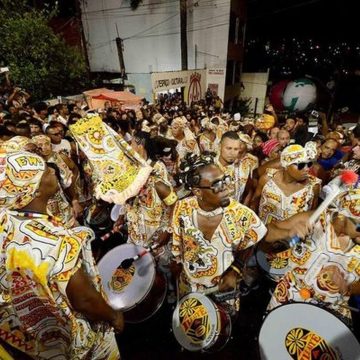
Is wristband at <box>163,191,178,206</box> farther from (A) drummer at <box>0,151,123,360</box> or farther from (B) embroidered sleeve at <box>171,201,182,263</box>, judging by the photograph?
(A) drummer at <box>0,151,123,360</box>

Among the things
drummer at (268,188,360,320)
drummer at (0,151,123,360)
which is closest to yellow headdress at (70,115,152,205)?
drummer at (0,151,123,360)

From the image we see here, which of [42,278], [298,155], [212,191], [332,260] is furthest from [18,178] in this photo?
[298,155]

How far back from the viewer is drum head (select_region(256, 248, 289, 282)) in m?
3.30

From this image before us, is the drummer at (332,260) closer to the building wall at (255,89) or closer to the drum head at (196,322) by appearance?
the drum head at (196,322)

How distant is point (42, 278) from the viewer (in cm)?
166

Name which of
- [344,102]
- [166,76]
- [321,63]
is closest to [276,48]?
[321,63]

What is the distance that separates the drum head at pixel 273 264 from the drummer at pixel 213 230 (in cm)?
66

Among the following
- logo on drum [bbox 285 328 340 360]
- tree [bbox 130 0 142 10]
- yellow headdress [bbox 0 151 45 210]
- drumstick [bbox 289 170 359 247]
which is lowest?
logo on drum [bbox 285 328 340 360]

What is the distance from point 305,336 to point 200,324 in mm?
890

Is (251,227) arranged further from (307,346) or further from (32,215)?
(32,215)

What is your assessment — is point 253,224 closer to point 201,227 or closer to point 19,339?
point 201,227

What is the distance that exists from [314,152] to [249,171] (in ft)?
4.61

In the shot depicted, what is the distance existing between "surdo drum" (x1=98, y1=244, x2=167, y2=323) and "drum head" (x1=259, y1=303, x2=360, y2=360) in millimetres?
1162

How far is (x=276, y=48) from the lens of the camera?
30891 mm
